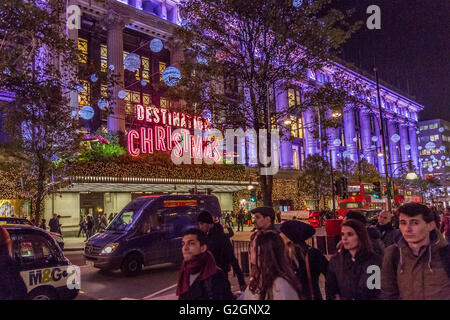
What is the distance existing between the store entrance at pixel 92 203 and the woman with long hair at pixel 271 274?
3037 cm

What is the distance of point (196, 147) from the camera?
35.0 m

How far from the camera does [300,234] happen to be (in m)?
4.11

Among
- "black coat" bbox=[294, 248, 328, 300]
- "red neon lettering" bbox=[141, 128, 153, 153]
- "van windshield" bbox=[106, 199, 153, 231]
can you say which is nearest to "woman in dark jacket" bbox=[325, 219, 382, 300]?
"black coat" bbox=[294, 248, 328, 300]

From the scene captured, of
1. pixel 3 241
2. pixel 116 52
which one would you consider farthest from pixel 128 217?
pixel 116 52

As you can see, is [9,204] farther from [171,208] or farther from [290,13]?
[290,13]

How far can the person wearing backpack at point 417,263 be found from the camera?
301 centimetres

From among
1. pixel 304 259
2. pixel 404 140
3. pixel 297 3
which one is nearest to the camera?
pixel 304 259

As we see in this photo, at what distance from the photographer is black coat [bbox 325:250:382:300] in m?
3.59

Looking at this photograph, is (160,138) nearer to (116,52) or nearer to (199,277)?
(116,52)

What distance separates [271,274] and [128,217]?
32.3 feet

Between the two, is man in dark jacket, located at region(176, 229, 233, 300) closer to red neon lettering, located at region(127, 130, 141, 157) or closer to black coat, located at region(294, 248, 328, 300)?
black coat, located at region(294, 248, 328, 300)

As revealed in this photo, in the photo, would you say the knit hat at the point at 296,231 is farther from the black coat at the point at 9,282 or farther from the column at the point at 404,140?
the column at the point at 404,140

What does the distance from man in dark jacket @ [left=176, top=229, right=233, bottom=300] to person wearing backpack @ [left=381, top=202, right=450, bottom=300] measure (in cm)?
143
